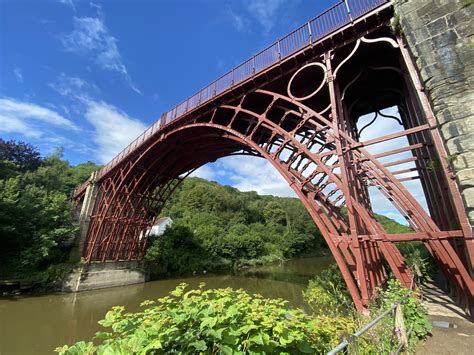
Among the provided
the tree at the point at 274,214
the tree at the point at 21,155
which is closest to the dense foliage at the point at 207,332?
the tree at the point at 21,155

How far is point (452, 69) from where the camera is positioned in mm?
4000

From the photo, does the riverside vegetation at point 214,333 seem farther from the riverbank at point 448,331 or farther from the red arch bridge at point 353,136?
the red arch bridge at point 353,136

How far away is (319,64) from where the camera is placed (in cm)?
840

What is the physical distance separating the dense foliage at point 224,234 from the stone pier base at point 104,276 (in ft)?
13.2

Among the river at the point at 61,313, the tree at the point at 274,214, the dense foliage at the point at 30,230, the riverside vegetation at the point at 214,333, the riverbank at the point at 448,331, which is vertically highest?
the tree at the point at 274,214

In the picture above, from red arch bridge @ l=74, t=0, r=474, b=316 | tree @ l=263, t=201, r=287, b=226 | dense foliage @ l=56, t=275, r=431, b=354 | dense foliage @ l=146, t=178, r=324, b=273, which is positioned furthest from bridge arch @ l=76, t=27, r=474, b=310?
tree @ l=263, t=201, r=287, b=226

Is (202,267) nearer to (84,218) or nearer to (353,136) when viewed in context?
(84,218)

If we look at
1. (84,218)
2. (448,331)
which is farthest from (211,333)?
(84,218)

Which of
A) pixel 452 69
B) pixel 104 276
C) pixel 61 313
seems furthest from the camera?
pixel 104 276

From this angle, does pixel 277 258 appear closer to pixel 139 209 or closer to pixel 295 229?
pixel 295 229

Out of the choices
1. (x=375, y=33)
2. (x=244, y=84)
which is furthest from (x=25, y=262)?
(x=375, y=33)

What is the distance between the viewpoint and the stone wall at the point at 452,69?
3.72 metres

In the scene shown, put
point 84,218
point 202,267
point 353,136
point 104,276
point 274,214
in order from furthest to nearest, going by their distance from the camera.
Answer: point 274,214 → point 202,267 → point 84,218 → point 104,276 → point 353,136

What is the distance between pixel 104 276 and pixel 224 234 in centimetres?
1743
